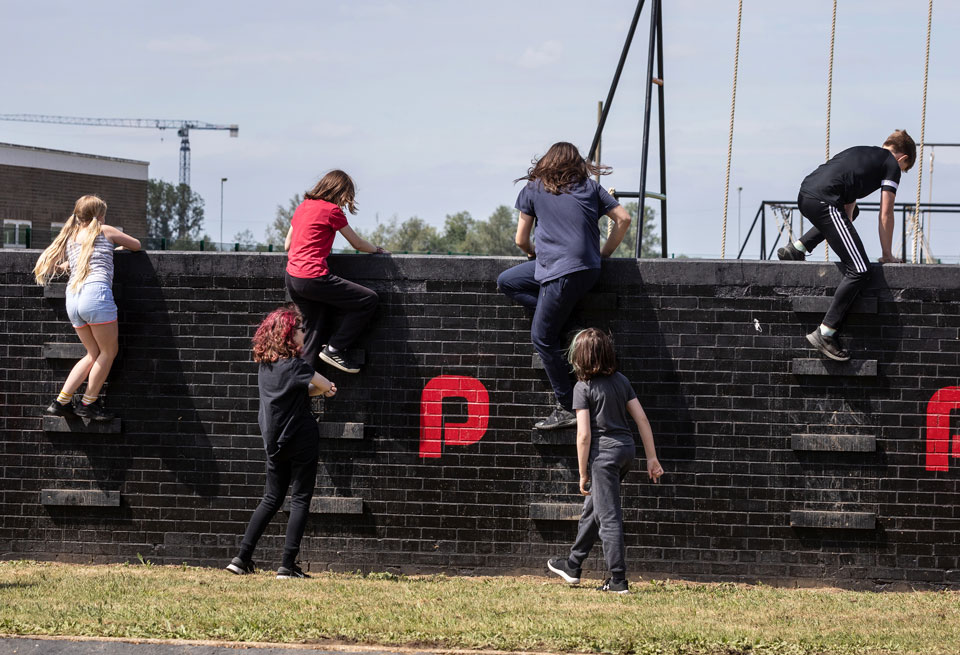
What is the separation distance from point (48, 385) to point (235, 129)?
542ft

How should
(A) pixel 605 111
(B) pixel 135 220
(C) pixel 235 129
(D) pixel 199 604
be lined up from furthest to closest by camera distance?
(C) pixel 235 129, (B) pixel 135 220, (A) pixel 605 111, (D) pixel 199 604

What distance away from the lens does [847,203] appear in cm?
845

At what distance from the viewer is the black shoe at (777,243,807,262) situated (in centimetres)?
880

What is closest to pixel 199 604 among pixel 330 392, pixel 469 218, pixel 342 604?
pixel 342 604

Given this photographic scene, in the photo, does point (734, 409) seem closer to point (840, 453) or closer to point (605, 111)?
point (840, 453)

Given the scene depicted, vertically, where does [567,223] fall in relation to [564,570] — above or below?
above

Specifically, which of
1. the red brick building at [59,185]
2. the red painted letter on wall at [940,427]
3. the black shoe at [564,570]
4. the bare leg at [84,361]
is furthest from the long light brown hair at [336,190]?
the red brick building at [59,185]

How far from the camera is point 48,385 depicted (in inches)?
345

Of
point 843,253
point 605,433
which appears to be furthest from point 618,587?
point 843,253

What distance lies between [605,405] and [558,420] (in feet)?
3.76

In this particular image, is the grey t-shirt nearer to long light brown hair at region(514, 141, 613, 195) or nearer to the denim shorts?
long light brown hair at region(514, 141, 613, 195)

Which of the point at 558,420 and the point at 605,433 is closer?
the point at 605,433

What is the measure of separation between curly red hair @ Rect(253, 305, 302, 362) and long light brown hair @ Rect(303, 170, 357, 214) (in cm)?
118

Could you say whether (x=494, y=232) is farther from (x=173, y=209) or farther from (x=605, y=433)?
(x=605, y=433)
